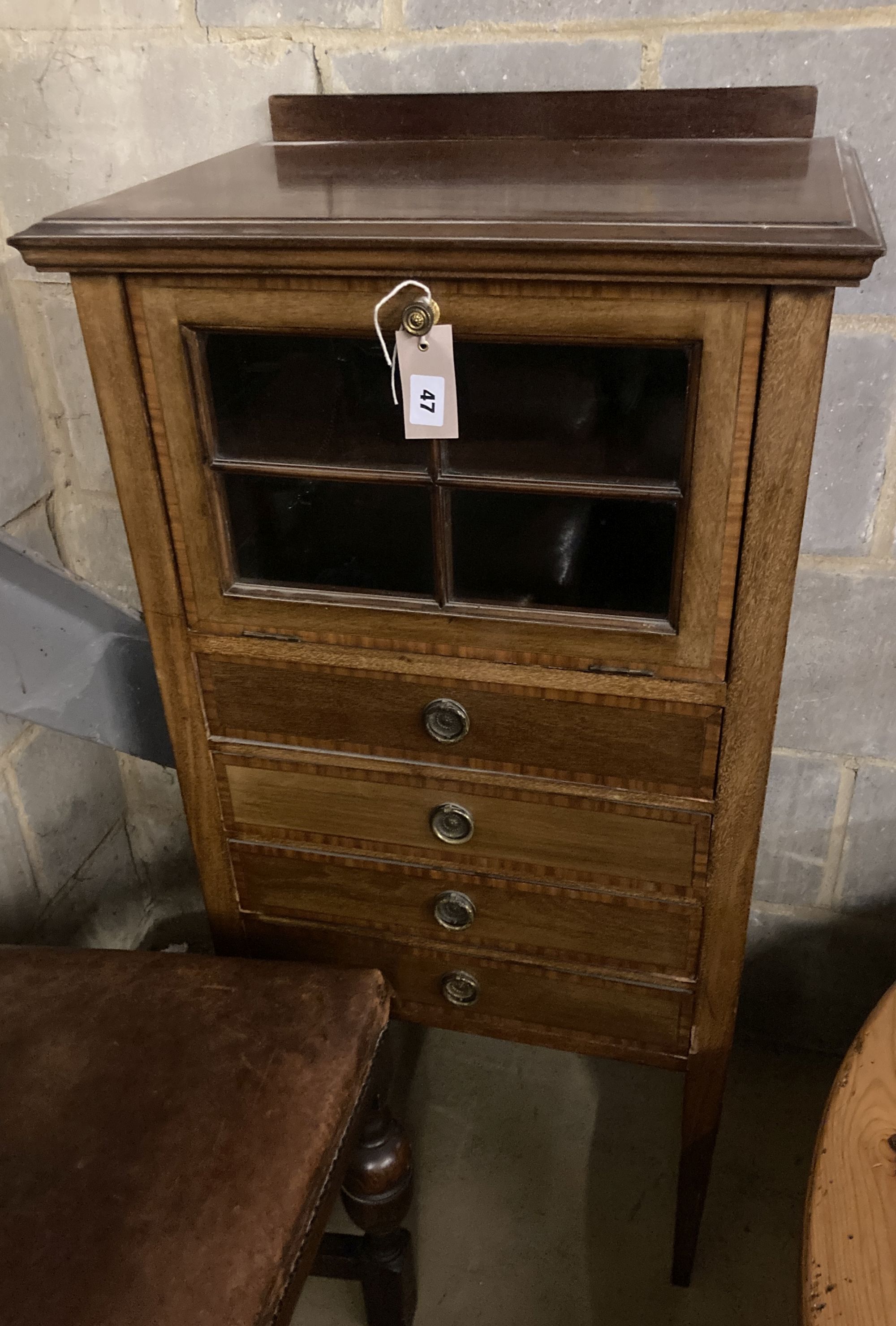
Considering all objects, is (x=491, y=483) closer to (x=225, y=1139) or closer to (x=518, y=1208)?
(x=225, y=1139)

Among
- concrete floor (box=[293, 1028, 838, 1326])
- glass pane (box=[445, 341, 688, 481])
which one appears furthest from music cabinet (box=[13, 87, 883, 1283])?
concrete floor (box=[293, 1028, 838, 1326])

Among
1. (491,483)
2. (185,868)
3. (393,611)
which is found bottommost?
(185,868)

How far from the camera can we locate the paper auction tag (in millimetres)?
852

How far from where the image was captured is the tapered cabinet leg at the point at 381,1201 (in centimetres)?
117

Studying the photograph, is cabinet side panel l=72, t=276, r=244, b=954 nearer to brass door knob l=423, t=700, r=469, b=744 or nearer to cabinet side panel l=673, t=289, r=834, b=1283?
brass door knob l=423, t=700, r=469, b=744

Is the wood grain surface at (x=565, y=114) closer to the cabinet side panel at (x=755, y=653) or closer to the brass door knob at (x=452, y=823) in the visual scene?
the cabinet side panel at (x=755, y=653)

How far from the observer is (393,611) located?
100 centimetres

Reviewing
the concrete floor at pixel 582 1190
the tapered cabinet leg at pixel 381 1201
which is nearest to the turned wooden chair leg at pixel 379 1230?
the tapered cabinet leg at pixel 381 1201

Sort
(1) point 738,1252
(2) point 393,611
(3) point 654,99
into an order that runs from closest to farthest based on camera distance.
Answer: (2) point 393,611 → (3) point 654,99 → (1) point 738,1252

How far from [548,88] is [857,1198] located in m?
1.17

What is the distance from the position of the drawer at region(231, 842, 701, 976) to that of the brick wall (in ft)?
1.66

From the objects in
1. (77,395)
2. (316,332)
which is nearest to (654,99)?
(316,332)

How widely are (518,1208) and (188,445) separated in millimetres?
1208

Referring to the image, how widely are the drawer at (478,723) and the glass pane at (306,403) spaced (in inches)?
8.9
